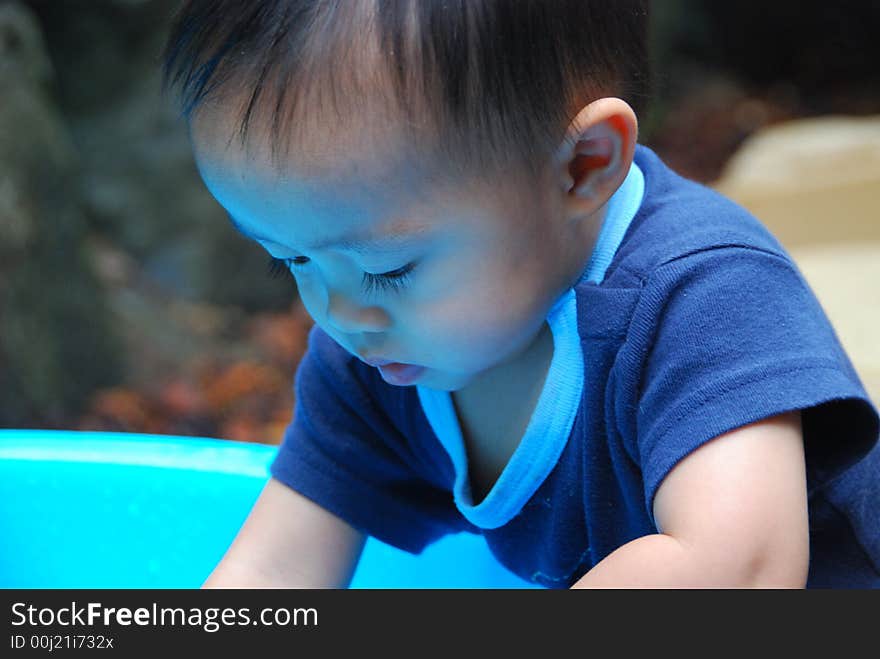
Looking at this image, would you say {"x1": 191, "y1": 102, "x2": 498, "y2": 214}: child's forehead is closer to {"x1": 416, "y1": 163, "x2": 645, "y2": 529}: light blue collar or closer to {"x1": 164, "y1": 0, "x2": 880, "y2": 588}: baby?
{"x1": 164, "y1": 0, "x2": 880, "y2": 588}: baby

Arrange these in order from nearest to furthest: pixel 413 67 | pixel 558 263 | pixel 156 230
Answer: pixel 413 67 < pixel 558 263 < pixel 156 230

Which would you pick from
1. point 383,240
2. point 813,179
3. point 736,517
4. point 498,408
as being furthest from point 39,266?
point 813,179

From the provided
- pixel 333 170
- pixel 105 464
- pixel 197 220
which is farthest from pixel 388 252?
pixel 197 220

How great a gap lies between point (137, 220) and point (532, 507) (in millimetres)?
1770

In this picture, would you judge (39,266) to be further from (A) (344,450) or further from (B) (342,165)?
(B) (342,165)

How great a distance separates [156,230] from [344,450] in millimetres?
1631

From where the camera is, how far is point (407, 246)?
1.85 feet

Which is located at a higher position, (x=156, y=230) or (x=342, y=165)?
(x=342, y=165)

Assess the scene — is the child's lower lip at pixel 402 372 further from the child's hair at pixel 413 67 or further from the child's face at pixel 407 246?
the child's hair at pixel 413 67

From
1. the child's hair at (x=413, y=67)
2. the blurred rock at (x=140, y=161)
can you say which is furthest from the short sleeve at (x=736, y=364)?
the blurred rock at (x=140, y=161)

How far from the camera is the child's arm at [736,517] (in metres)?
0.53

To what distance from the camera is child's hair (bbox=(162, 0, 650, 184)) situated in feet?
1.71
